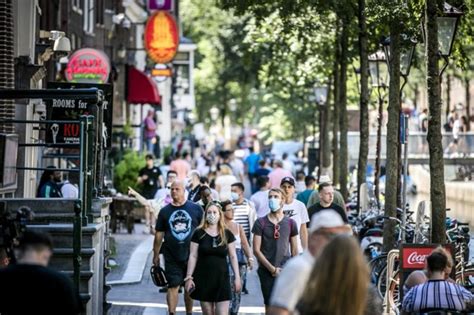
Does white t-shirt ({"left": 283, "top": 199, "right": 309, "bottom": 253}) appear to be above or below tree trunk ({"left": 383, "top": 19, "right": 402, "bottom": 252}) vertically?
below

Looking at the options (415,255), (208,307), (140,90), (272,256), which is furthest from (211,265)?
(140,90)

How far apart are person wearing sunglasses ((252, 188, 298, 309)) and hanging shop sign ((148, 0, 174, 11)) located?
41.1 m

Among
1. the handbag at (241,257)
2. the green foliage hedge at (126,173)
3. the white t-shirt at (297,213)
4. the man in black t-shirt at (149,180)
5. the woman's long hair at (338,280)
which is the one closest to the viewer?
the woman's long hair at (338,280)

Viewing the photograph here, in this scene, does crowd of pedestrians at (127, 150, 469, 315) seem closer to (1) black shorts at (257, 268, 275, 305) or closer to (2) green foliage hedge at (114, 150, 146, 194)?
(1) black shorts at (257, 268, 275, 305)

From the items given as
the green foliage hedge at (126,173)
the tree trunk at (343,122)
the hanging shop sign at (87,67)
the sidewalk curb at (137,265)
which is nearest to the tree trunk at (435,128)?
the sidewalk curb at (137,265)

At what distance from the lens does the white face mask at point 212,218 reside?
1552cm

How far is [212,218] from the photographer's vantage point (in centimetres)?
1555

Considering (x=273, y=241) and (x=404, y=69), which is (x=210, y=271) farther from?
(x=404, y=69)

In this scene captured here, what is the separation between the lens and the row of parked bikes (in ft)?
58.6

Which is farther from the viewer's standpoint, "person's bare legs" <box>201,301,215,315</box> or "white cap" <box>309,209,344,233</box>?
"person's bare legs" <box>201,301,215,315</box>

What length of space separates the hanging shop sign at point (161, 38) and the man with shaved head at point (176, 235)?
116 ft

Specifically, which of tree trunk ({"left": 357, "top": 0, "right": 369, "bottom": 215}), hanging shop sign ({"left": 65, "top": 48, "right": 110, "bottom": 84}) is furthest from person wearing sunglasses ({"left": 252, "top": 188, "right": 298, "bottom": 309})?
hanging shop sign ({"left": 65, "top": 48, "right": 110, "bottom": 84})

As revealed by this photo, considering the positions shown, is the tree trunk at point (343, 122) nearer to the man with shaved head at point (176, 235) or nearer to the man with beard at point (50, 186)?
the man with beard at point (50, 186)

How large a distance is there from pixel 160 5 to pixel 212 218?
42.5 meters
